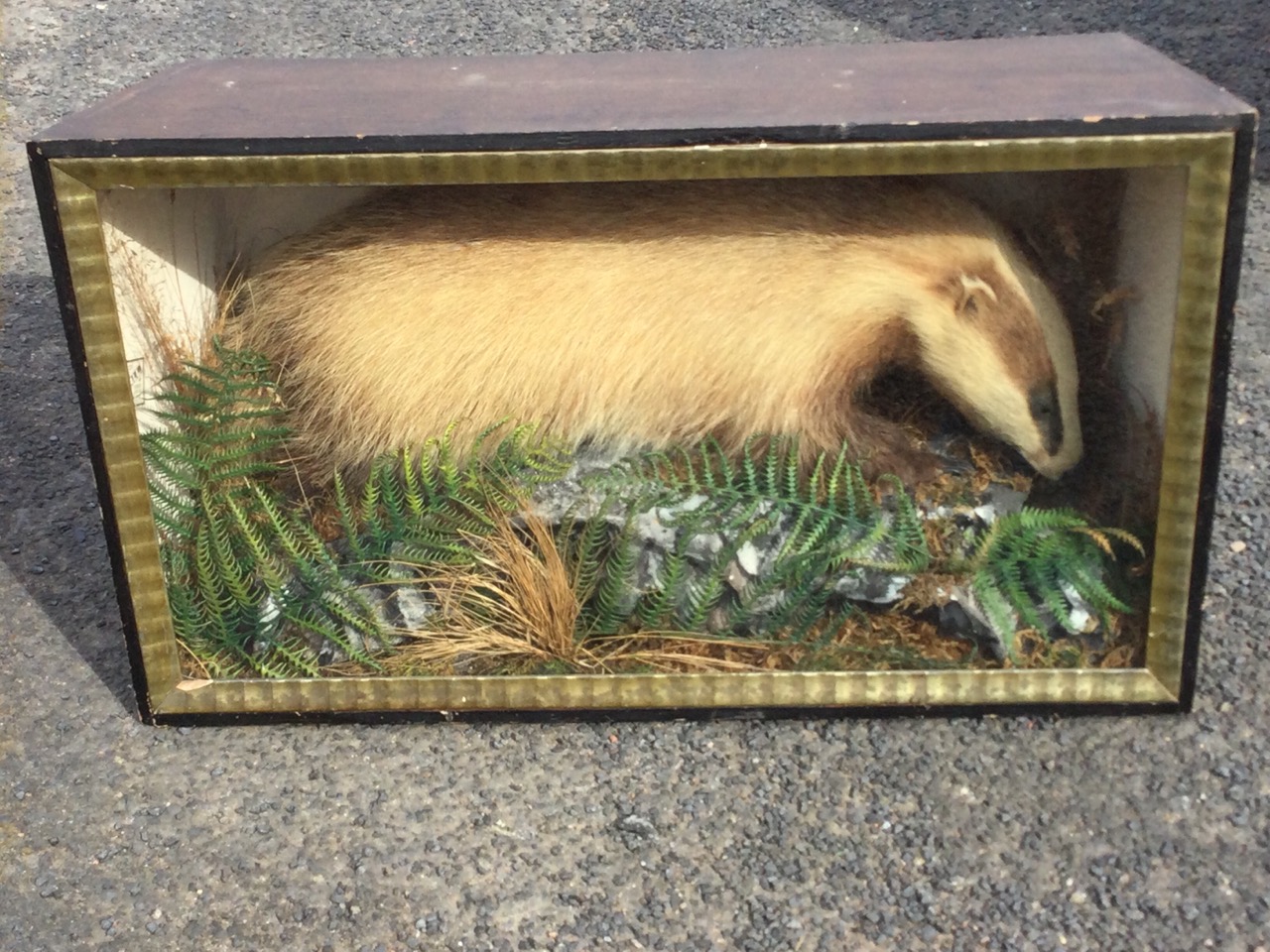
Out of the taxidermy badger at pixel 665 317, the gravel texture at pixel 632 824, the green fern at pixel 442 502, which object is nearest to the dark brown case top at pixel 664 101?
the taxidermy badger at pixel 665 317

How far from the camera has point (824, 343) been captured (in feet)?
6.03

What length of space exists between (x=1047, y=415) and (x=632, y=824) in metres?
0.85

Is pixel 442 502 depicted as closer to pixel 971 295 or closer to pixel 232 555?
pixel 232 555

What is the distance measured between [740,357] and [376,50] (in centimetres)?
214

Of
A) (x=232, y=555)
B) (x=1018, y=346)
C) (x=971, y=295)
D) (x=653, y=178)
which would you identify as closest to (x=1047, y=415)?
(x=1018, y=346)

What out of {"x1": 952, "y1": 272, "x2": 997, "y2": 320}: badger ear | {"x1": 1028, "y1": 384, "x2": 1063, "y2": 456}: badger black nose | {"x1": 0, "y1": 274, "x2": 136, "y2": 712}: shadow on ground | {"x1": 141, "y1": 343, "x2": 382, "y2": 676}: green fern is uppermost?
{"x1": 952, "y1": 272, "x2": 997, "y2": 320}: badger ear

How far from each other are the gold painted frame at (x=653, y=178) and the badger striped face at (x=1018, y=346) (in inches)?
8.4

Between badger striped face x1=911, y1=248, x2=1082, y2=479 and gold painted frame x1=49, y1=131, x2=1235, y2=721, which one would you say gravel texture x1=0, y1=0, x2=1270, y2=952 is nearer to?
gold painted frame x1=49, y1=131, x2=1235, y2=721

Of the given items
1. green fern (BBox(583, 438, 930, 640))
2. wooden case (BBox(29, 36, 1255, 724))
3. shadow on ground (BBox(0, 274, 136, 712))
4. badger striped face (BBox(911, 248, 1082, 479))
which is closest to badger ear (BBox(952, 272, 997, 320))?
badger striped face (BBox(911, 248, 1082, 479))

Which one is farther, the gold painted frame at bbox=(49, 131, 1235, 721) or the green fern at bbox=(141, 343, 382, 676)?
the green fern at bbox=(141, 343, 382, 676)

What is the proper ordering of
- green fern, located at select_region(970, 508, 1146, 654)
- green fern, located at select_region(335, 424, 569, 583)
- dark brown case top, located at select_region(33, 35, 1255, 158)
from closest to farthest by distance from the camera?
1. dark brown case top, located at select_region(33, 35, 1255, 158)
2. green fern, located at select_region(970, 508, 1146, 654)
3. green fern, located at select_region(335, 424, 569, 583)

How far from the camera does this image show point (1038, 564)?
67.2 inches

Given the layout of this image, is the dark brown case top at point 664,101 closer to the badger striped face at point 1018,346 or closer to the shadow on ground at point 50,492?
the badger striped face at point 1018,346

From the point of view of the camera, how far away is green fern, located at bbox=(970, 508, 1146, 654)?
170 centimetres
